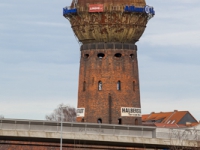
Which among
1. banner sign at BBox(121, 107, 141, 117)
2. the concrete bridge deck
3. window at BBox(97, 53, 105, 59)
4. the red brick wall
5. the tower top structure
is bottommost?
the concrete bridge deck

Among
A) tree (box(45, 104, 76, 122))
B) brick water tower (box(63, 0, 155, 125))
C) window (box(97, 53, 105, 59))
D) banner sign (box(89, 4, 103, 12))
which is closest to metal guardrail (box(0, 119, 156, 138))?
brick water tower (box(63, 0, 155, 125))

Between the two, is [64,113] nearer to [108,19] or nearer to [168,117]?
[168,117]

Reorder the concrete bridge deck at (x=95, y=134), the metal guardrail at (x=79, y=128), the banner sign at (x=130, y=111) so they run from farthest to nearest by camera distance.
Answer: the banner sign at (x=130, y=111) → the metal guardrail at (x=79, y=128) → the concrete bridge deck at (x=95, y=134)

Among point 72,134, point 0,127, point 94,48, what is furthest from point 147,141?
point 94,48

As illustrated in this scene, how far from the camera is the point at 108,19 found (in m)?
68.4

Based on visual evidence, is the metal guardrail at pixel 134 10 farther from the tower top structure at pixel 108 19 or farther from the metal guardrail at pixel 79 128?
the metal guardrail at pixel 79 128

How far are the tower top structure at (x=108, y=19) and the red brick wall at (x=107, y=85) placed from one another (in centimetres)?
129

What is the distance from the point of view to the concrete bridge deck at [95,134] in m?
56.2

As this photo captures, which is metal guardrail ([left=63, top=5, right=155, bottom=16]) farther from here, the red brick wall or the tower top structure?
the red brick wall

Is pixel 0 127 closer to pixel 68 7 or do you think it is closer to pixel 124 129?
pixel 124 129

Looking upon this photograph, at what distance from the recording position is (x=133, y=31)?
229 feet

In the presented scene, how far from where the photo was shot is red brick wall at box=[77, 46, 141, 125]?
69.2 m

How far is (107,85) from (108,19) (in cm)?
554

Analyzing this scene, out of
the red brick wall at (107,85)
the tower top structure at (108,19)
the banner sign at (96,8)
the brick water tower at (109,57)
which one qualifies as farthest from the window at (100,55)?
the banner sign at (96,8)
